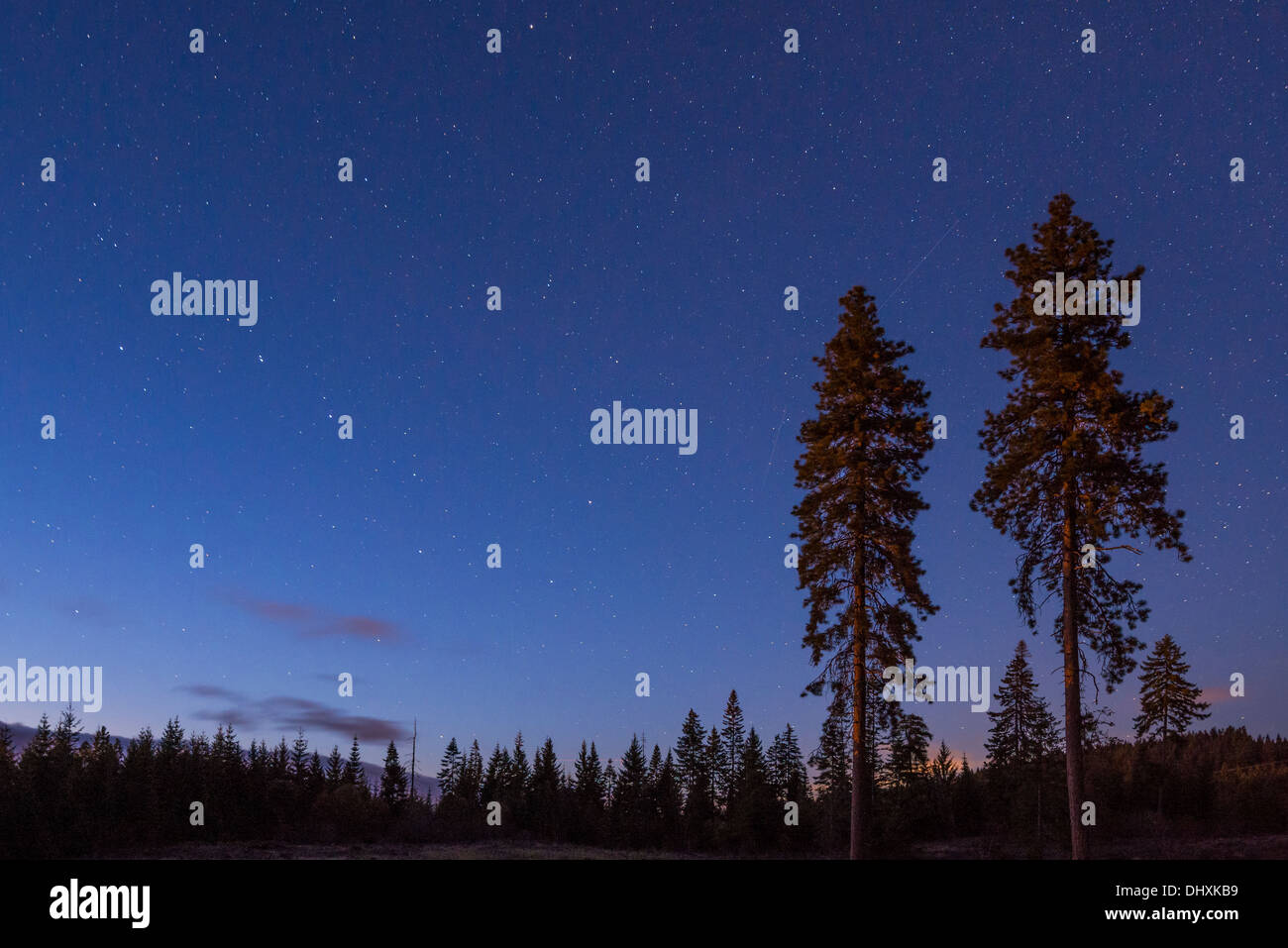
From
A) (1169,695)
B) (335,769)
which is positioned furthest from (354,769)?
(1169,695)

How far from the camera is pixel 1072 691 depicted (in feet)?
70.1

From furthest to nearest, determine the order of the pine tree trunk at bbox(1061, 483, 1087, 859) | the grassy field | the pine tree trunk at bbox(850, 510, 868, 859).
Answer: the grassy field, the pine tree trunk at bbox(850, 510, 868, 859), the pine tree trunk at bbox(1061, 483, 1087, 859)

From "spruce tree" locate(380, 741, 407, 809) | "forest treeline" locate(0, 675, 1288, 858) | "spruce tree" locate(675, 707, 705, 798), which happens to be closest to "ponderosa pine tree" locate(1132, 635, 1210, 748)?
"forest treeline" locate(0, 675, 1288, 858)

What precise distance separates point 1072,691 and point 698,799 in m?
63.7

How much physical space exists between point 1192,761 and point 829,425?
6067 centimetres

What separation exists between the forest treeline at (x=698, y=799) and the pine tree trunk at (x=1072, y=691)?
12.8 m

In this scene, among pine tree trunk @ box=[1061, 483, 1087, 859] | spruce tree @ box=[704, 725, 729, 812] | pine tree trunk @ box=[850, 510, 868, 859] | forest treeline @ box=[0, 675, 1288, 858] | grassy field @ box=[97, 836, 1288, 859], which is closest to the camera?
pine tree trunk @ box=[1061, 483, 1087, 859]

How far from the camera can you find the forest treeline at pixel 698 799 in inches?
2028

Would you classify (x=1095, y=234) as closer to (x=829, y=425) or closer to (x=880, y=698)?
(x=829, y=425)

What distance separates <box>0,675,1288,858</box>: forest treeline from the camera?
51.5 metres

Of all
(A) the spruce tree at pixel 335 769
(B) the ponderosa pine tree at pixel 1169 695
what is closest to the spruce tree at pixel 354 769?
(A) the spruce tree at pixel 335 769

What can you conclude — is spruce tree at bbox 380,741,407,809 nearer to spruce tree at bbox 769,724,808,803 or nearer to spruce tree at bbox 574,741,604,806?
spruce tree at bbox 574,741,604,806

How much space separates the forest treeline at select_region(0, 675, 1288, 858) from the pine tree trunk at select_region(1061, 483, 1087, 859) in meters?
12.8
